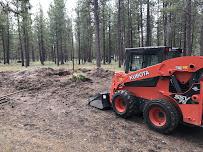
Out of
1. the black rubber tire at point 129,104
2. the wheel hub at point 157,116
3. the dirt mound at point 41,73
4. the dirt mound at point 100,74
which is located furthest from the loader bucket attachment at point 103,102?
the dirt mound at point 41,73

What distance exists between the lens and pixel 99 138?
629 cm

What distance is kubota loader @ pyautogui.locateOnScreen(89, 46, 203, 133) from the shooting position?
242 inches

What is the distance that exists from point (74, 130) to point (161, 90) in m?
2.66

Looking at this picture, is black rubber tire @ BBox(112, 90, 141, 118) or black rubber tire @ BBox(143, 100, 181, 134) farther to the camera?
black rubber tire @ BBox(112, 90, 141, 118)

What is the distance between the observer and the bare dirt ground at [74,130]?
18.9 feet

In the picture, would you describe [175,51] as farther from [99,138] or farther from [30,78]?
[30,78]

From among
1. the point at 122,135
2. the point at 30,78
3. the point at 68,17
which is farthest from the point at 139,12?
the point at 122,135

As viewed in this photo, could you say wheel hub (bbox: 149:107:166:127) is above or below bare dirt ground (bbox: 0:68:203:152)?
above

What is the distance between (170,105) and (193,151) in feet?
4.22

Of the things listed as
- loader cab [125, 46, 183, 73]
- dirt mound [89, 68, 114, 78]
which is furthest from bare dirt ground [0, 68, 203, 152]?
dirt mound [89, 68, 114, 78]

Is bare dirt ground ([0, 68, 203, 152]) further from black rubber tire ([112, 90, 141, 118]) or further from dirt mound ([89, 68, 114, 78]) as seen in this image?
dirt mound ([89, 68, 114, 78])

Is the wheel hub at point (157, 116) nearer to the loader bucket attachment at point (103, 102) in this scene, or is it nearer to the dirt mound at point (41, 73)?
the loader bucket attachment at point (103, 102)

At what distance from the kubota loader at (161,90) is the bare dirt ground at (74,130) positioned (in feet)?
1.42

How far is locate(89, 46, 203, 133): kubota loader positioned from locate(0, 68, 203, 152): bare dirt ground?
43 cm
